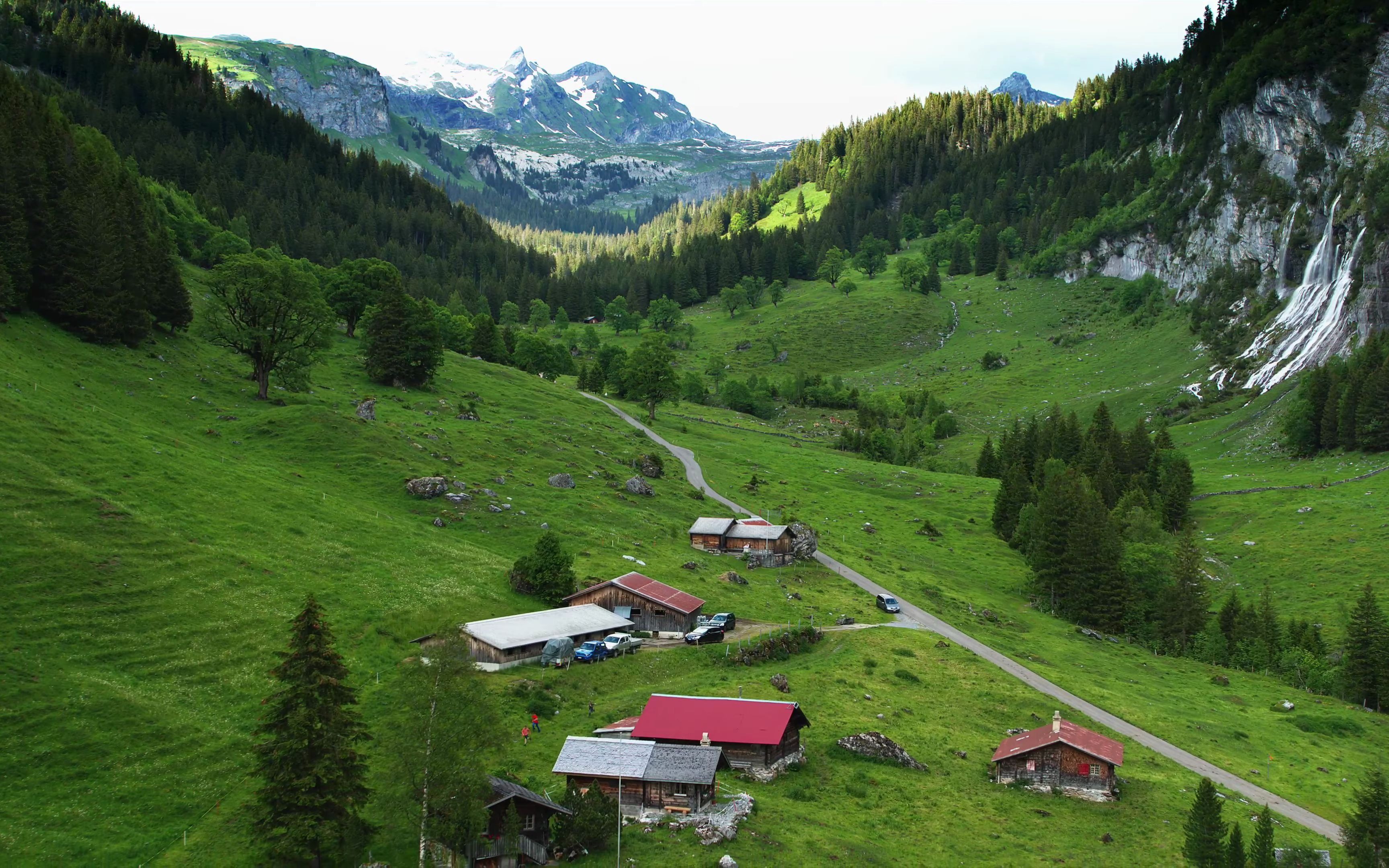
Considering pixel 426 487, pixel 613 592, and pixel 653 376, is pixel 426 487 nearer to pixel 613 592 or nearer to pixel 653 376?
pixel 613 592

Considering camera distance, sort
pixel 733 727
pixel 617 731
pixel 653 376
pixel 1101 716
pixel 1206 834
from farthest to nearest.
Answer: pixel 653 376 → pixel 1101 716 → pixel 617 731 → pixel 733 727 → pixel 1206 834

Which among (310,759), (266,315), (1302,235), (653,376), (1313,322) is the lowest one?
(310,759)

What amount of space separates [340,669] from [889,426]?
13840 centimetres

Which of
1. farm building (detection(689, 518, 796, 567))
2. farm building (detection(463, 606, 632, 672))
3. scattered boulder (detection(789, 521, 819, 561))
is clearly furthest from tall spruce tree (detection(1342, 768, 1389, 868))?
farm building (detection(689, 518, 796, 567))

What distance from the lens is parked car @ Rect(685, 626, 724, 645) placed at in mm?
62156

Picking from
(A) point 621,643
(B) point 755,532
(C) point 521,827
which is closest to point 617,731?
(C) point 521,827

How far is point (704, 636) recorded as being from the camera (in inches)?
2461

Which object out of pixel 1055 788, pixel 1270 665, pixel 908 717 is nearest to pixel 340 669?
pixel 908 717

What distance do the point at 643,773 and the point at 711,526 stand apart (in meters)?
46.0

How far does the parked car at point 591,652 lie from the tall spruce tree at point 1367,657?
59786 millimetres

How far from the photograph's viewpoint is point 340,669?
36844 mm

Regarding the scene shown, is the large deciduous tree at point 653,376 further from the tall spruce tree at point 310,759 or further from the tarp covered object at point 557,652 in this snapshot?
the tall spruce tree at point 310,759

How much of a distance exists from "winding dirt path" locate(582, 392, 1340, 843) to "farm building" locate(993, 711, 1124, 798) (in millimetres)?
8585

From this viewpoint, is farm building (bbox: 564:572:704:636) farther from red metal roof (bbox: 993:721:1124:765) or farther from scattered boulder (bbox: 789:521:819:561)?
red metal roof (bbox: 993:721:1124:765)
